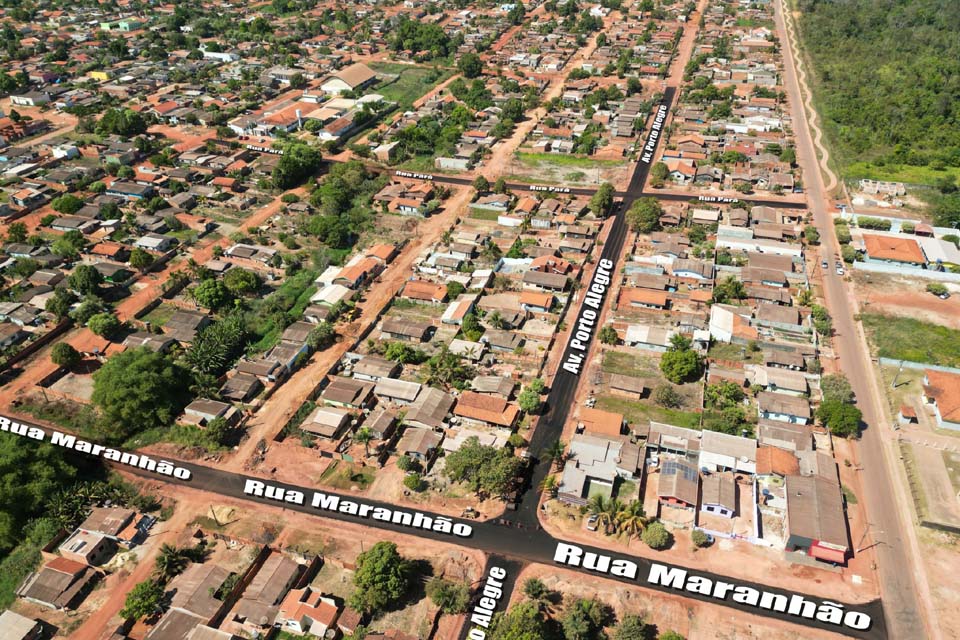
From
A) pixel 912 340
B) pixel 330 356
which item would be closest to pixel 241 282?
pixel 330 356

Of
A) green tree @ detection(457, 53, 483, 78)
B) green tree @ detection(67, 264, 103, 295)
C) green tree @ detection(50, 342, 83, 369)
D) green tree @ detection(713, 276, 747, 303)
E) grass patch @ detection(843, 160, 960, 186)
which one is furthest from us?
green tree @ detection(457, 53, 483, 78)

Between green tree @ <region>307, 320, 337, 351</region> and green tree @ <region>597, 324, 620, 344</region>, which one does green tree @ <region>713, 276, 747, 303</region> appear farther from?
green tree @ <region>307, 320, 337, 351</region>

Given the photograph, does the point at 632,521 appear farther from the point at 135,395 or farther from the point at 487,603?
the point at 135,395

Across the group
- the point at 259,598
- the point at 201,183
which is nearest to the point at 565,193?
the point at 201,183

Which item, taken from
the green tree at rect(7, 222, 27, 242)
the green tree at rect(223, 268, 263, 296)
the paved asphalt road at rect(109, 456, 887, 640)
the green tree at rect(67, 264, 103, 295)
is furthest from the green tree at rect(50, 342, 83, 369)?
the green tree at rect(7, 222, 27, 242)

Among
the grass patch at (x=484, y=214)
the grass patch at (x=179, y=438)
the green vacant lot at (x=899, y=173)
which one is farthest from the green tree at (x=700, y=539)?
the green vacant lot at (x=899, y=173)

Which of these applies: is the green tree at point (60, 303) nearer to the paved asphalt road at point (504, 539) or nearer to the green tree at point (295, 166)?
the paved asphalt road at point (504, 539)
